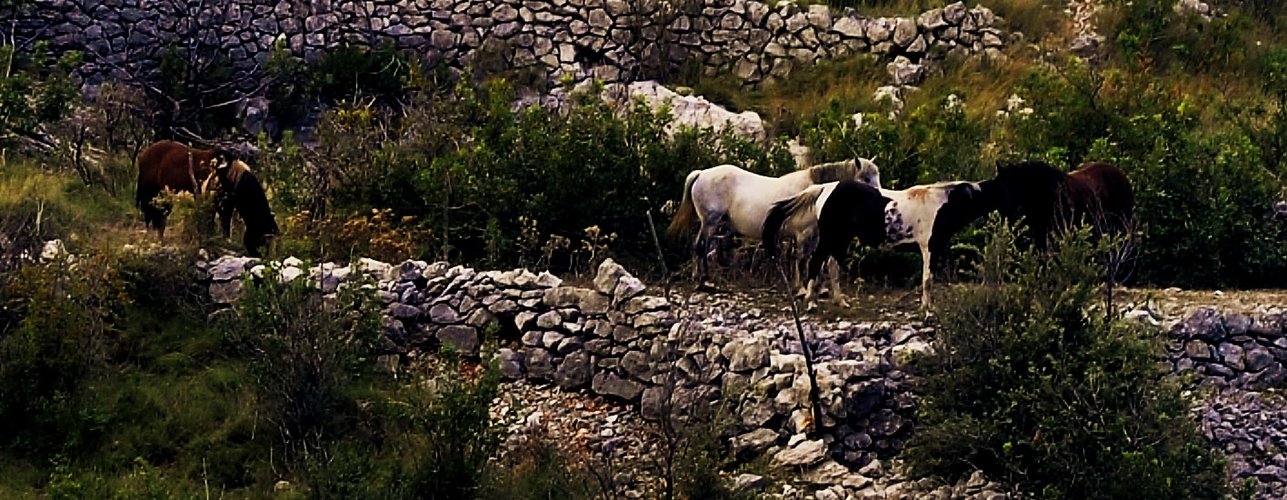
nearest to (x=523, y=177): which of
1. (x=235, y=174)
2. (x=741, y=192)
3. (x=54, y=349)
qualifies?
(x=741, y=192)

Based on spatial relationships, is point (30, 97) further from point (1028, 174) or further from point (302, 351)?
point (1028, 174)

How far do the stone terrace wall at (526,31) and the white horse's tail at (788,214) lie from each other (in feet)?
24.5

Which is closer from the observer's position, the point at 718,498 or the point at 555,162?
the point at 718,498

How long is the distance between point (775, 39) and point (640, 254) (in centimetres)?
692

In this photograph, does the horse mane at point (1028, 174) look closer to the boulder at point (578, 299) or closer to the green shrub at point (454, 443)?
the boulder at point (578, 299)

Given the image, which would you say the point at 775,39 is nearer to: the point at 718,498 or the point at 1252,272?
the point at 1252,272

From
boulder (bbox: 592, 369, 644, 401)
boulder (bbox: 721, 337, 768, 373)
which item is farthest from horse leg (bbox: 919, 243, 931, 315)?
boulder (bbox: 592, 369, 644, 401)

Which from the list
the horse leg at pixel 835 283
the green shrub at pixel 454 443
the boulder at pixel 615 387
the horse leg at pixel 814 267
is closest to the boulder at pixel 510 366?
the boulder at pixel 615 387

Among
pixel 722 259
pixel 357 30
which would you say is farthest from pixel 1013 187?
pixel 357 30

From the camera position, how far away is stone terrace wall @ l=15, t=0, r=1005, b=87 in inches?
765

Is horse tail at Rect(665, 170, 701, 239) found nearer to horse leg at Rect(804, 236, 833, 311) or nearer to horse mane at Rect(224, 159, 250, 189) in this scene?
horse leg at Rect(804, 236, 833, 311)

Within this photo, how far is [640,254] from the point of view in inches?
524

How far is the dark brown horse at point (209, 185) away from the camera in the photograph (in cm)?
1316

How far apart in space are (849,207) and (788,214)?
1.67ft
